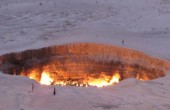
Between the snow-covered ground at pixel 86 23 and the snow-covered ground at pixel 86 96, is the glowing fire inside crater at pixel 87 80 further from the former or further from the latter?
the snow-covered ground at pixel 86 96

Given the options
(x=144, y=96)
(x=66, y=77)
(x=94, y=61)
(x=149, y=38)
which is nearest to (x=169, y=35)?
(x=149, y=38)

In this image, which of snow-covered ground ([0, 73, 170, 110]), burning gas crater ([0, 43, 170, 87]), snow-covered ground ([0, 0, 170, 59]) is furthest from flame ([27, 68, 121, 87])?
snow-covered ground ([0, 73, 170, 110])

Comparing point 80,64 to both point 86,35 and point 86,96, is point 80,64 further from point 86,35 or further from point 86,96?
point 86,96

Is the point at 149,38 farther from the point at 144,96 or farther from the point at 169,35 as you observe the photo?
the point at 144,96

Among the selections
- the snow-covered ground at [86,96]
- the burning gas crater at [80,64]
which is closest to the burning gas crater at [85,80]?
the burning gas crater at [80,64]

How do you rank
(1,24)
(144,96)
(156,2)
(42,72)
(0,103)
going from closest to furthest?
(0,103) → (144,96) → (42,72) → (1,24) → (156,2)

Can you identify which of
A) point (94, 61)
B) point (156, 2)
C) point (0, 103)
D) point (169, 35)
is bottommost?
point (0, 103)
